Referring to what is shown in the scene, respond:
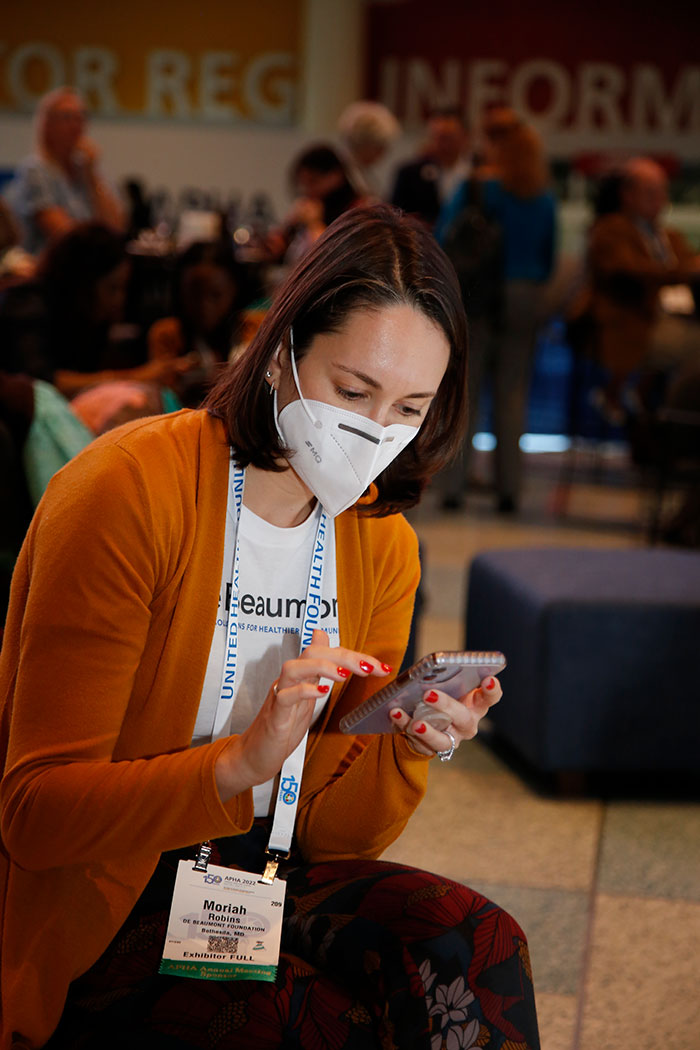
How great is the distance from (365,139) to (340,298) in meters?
5.51

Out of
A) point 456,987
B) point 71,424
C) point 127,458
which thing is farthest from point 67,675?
point 71,424

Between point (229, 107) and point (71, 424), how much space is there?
30.0 feet

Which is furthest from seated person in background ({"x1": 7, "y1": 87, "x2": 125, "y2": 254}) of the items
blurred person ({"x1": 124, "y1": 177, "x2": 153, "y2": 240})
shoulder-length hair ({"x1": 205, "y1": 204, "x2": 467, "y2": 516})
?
shoulder-length hair ({"x1": 205, "y1": 204, "x2": 467, "y2": 516})

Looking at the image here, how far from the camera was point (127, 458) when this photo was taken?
1.33 m

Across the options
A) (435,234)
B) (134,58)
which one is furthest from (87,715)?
(134,58)

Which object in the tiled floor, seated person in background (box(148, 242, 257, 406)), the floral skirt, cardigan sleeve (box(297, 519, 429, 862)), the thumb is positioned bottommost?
the tiled floor

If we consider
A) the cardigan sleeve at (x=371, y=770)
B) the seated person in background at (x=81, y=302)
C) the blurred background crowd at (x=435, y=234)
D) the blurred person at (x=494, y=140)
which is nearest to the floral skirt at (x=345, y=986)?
the cardigan sleeve at (x=371, y=770)

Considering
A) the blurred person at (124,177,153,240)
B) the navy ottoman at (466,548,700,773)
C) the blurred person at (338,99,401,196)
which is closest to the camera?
the navy ottoman at (466,548,700,773)

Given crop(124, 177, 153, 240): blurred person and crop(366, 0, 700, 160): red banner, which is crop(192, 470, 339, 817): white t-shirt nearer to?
crop(124, 177, 153, 240): blurred person

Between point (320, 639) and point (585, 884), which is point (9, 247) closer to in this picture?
point (585, 884)

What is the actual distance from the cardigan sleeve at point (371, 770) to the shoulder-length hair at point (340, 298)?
Result: 249mm

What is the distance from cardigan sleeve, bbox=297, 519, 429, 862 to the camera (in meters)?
1.52

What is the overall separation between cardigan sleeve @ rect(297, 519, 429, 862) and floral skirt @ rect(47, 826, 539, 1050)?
0.10 meters

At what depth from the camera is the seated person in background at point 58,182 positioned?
5918 millimetres
